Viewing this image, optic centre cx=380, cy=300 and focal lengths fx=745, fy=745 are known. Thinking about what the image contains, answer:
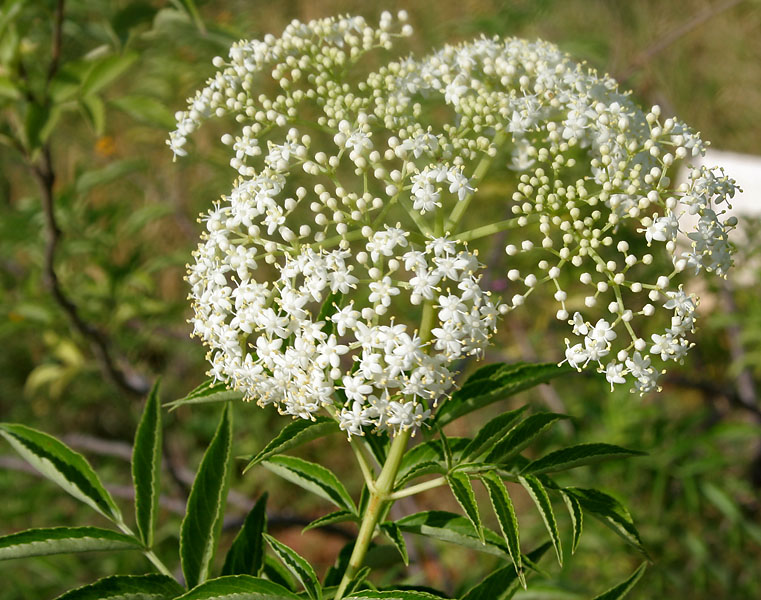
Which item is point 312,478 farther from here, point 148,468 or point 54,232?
point 54,232

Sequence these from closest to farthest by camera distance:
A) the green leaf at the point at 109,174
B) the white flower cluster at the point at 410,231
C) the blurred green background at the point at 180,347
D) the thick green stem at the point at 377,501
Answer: the white flower cluster at the point at 410,231 < the thick green stem at the point at 377,501 < the blurred green background at the point at 180,347 < the green leaf at the point at 109,174

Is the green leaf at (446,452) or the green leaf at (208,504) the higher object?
the green leaf at (446,452)

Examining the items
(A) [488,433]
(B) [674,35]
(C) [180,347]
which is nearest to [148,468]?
(A) [488,433]

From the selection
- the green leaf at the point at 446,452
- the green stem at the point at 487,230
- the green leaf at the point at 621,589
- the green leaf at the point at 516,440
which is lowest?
the green leaf at the point at 621,589

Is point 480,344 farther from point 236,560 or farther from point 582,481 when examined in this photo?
point 582,481

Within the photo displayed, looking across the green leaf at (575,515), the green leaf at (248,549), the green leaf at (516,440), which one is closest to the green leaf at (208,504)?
the green leaf at (248,549)

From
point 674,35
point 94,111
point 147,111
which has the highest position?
point 674,35

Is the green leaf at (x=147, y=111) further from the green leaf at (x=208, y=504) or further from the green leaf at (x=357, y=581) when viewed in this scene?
the green leaf at (x=357, y=581)

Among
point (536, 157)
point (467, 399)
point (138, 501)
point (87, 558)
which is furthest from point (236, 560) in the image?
point (87, 558)
